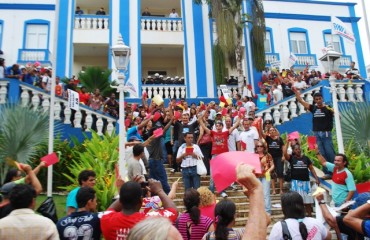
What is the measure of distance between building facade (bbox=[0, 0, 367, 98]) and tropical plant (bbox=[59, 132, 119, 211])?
8444 mm

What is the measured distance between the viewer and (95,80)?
538 inches

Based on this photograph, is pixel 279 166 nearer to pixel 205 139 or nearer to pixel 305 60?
pixel 205 139

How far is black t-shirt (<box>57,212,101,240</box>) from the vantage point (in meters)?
3.10

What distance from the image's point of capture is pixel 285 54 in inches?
871

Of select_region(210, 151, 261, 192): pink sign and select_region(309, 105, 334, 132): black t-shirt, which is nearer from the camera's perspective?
select_region(210, 151, 261, 192): pink sign

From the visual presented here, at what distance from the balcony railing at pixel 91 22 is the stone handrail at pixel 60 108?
8.74 meters

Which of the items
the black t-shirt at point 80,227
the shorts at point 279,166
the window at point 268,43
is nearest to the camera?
the black t-shirt at point 80,227

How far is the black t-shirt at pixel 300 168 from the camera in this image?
23.1 ft

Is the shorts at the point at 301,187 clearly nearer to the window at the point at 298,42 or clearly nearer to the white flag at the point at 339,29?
the white flag at the point at 339,29

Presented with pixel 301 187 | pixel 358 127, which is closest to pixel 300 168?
pixel 301 187

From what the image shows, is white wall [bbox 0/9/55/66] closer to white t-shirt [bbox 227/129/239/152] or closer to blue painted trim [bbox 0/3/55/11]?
blue painted trim [bbox 0/3/55/11]

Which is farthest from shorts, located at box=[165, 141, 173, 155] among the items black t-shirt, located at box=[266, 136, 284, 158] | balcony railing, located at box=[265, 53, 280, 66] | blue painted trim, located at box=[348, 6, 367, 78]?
blue painted trim, located at box=[348, 6, 367, 78]

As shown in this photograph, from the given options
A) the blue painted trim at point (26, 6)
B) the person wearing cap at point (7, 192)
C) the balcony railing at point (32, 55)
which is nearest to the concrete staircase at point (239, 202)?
the person wearing cap at point (7, 192)

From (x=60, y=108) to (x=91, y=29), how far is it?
8.91 metres
